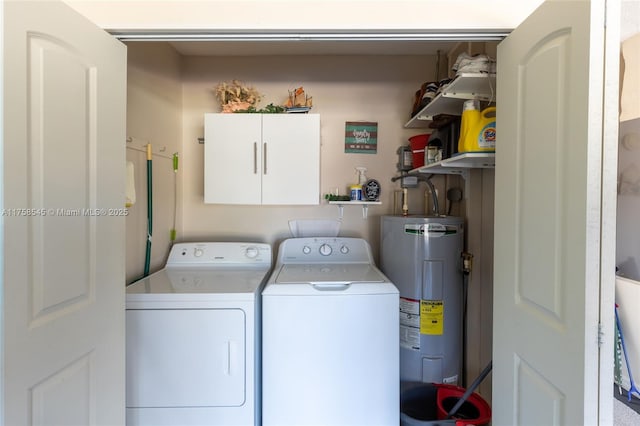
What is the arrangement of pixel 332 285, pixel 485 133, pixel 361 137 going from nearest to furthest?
pixel 485 133 < pixel 332 285 < pixel 361 137

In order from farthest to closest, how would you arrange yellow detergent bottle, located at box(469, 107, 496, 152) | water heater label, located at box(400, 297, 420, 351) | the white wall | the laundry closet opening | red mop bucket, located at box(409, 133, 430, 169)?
the laundry closet opening < red mop bucket, located at box(409, 133, 430, 169) < water heater label, located at box(400, 297, 420, 351) < the white wall < yellow detergent bottle, located at box(469, 107, 496, 152)

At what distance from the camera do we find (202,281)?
1641 millimetres

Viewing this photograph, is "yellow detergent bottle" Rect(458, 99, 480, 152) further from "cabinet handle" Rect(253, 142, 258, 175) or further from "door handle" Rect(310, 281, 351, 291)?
"cabinet handle" Rect(253, 142, 258, 175)

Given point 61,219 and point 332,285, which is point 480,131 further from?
point 61,219

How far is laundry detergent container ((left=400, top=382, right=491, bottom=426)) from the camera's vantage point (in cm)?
150

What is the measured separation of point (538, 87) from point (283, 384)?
157 cm

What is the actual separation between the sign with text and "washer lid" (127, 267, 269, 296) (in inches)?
43.3

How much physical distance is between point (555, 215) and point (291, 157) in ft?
4.62

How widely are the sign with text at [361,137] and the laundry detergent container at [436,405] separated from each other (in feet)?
5.23

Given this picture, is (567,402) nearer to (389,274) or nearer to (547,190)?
(547,190)

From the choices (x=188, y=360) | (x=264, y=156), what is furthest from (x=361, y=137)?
(x=188, y=360)

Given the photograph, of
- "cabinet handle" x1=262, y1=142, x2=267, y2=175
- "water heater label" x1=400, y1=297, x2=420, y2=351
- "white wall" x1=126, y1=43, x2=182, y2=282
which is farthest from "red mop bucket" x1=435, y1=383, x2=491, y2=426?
"white wall" x1=126, y1=43, x2=182, y2=282

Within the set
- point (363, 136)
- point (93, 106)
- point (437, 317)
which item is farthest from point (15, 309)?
point (363, 136)

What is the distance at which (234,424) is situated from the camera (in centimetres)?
139
